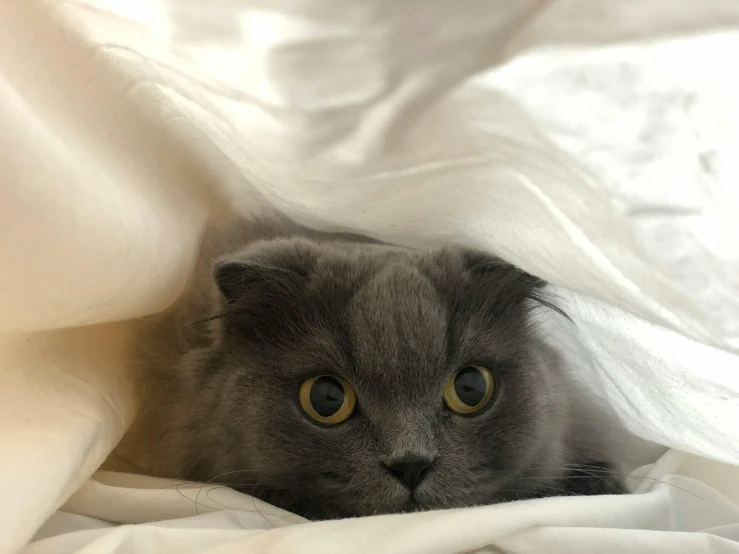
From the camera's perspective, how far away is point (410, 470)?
3.13ft

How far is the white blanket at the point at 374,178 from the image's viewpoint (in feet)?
2.11

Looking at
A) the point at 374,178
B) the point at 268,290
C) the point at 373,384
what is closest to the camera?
the point at 374,178

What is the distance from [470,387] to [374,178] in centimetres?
38

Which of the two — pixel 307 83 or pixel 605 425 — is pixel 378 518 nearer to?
pixel 307 83

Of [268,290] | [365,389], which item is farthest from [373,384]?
[268,290]

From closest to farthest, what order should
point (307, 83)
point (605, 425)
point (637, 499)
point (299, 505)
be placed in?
1. point (307, 83)
2. point (637, 499)
3. point (299, 505)
4. point (605, 425)

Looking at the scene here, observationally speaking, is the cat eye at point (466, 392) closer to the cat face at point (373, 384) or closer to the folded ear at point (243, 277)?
the cat face at point (373, 384)

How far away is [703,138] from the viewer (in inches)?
25.2

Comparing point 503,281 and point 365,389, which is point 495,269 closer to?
point 503,281

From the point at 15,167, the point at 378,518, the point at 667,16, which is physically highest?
the point at 667,16

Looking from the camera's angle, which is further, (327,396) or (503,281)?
(503,281)

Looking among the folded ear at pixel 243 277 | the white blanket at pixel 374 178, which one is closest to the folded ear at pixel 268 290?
the folded ear at pixel 243 277

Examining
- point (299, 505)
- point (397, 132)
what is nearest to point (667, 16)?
point (397, 132)

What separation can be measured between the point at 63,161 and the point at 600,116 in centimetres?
56
